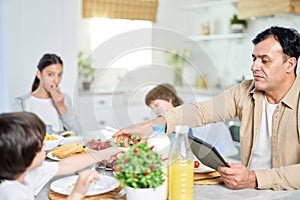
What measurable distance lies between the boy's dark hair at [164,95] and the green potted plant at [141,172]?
42.2 inches

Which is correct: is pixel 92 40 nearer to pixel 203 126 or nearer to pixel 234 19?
pixel 234 19

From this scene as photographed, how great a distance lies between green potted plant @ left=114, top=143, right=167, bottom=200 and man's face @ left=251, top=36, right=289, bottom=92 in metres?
0.78

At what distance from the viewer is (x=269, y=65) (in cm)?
163

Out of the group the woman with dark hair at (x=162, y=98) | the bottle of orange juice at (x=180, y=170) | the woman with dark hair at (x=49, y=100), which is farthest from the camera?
the woman with dark hair at (x=49, y=100)

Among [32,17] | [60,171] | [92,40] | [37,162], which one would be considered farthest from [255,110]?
[92,40]

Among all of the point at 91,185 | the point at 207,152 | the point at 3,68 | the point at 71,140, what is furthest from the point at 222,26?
the point at 91,185

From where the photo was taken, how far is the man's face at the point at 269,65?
1619 mm

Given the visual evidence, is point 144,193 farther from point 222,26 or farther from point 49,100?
point 222,26

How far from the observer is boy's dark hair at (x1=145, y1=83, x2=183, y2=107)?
7.05 feet

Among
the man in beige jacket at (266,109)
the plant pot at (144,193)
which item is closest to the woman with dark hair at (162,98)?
the man in beige jacket at (266,109)

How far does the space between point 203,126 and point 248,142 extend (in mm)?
214

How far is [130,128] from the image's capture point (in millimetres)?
1426

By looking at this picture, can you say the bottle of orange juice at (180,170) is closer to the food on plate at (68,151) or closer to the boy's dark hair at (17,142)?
the boy's dark hair at (17,142)

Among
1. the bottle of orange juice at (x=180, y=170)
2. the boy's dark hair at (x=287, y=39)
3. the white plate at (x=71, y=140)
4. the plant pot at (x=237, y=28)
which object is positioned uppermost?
the plant pot at (x=237, y=28)
